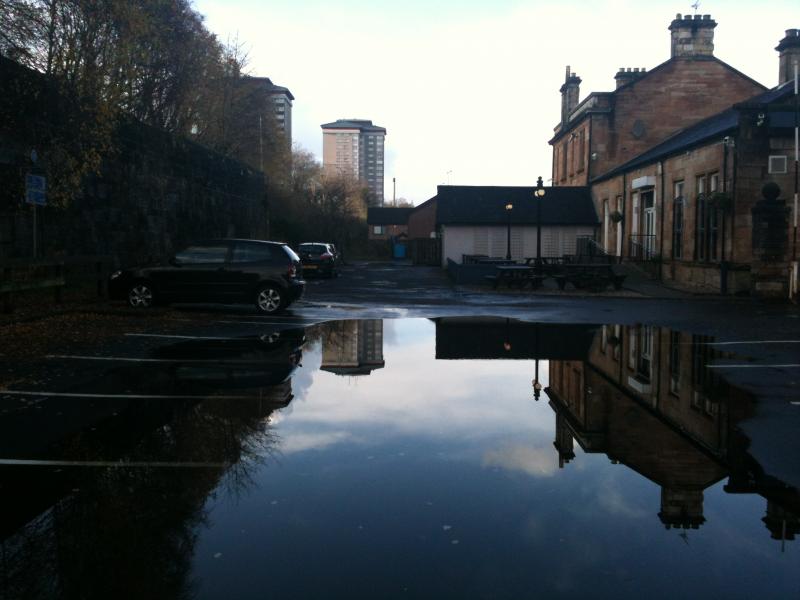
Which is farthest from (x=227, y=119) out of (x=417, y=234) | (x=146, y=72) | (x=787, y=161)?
(x=417, y=234)

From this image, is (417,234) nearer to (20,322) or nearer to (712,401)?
(20,322)

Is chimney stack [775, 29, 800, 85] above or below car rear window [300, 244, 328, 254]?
above

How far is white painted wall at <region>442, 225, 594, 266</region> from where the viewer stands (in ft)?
134

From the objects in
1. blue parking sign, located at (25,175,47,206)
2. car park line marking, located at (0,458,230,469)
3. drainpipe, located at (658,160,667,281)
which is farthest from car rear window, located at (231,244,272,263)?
drainpipe, located at (658,160,667,281)

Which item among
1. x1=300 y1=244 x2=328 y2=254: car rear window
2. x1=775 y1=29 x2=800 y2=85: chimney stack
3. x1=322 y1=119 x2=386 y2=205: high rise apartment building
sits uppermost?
x1=322 y1=119 x2=386 y2=205: high rise apartment building

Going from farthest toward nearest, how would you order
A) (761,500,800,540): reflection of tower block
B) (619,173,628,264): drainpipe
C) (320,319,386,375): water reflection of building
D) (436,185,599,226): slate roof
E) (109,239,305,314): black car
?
(436,185,599,226): slate roof, (619,173,628,264): drainpipe, (109,239,305,314): black car, (320,319,386,375): water reflection of building, (761,500,800,540): reflection of tower block

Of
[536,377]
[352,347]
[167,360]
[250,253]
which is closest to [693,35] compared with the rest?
[250,253]

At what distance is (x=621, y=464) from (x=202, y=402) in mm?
3967

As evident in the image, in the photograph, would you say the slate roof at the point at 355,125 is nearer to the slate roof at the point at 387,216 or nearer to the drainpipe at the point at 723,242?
the slate roof at the point at 387,216

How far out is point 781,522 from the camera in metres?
4.34

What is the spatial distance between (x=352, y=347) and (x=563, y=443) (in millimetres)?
5962

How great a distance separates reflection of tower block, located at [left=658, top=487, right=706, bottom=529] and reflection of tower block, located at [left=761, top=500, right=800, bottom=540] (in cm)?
36

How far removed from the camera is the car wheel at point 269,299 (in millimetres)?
16500

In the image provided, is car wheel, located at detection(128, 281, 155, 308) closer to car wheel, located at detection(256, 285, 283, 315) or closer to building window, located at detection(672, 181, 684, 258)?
car wheel, located at detection(256, 285, 283, 315)
